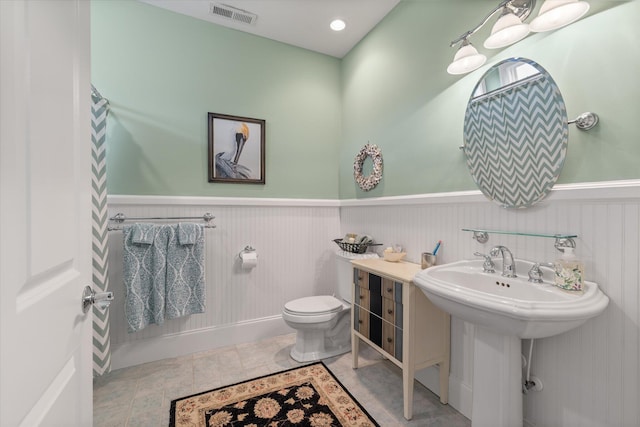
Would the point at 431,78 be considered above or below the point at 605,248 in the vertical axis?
above

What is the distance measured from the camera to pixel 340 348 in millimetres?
2293

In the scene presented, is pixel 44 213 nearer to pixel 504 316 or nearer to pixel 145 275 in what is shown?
pixel 504 316

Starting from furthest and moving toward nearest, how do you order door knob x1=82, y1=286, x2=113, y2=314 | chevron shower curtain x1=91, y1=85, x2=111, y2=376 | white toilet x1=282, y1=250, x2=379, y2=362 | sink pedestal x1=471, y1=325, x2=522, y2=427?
white toilet x1=282, y1=250, x2=379, y2=362, chevron shower curtain x1=91, y1=85, x2=111, y2=376, sink pedestal x1=471, y1=325, x2=522, y2=427, door knob x1=82, y1=286, x2=113, y2=314

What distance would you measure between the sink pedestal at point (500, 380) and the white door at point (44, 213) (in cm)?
141

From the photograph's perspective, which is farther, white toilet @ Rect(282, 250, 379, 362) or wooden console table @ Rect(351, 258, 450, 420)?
white toilet @ Rect(282, 250, 379, 362)

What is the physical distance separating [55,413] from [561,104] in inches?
76.8

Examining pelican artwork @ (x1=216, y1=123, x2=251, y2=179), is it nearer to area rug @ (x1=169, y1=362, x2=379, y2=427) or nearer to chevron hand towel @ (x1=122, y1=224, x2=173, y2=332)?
chevron hand towel @ (x1=122, y1=224, x2=173, y2=332)

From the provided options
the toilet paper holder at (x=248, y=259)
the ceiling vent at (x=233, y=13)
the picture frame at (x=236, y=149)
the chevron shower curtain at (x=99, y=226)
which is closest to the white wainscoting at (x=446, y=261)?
the toilet paper holder at (x=248, y=259)

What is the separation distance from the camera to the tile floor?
1.58m

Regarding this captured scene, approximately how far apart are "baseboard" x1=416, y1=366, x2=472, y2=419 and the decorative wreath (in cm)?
145

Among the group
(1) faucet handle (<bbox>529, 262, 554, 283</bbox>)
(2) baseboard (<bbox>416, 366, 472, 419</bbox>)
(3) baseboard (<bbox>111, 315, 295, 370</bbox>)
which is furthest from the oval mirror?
(3) baseboard (<bbox>111, 315, 295, 370</bbox>)

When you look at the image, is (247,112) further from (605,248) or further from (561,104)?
(605,248)

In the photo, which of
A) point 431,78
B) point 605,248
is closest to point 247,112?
point 431,78

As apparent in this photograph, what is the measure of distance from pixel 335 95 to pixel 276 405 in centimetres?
275
